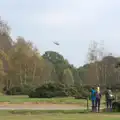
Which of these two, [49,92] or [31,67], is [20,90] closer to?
[49,92]

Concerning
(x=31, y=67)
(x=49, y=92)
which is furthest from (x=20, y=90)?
(x=31, y=67)

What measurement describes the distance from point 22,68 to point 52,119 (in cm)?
7548

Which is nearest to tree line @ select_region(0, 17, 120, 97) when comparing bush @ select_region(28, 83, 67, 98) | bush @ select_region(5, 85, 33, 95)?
bush @ select_region(5, 85, 33, 95)

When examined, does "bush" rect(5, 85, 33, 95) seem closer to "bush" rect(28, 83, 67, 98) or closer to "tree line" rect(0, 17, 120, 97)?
"tree line" rect(0, 17, 120, 97)

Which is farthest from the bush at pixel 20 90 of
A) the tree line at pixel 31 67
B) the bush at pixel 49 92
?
the bush at pixel 49 92

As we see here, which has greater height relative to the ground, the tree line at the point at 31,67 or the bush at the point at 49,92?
the tree line at the point at 31,67

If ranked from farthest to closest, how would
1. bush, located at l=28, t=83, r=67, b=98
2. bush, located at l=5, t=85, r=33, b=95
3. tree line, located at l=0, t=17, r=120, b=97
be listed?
tree line, located at l=0, t=17, r=120, b=97 < bush, located at l=5, t=85, r=33, b=95 < bush, located at l=28, t=83, r=67, b=98

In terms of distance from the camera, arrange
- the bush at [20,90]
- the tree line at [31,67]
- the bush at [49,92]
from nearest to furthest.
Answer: the bush at [49,92] < the bush at [20,90] < the tree line at [31,67]

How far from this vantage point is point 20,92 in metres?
72.9

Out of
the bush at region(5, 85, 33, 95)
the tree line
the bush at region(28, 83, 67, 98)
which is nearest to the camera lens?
the bush at region(28, 83, 67, 98)

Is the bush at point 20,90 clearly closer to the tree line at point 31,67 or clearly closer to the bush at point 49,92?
the tree line at point 31,67

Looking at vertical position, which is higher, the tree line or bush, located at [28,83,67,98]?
the tree line

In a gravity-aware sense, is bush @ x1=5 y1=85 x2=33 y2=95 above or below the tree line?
below

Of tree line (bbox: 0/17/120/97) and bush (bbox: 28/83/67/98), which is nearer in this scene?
bush (bbox: 28/83/67/98)
